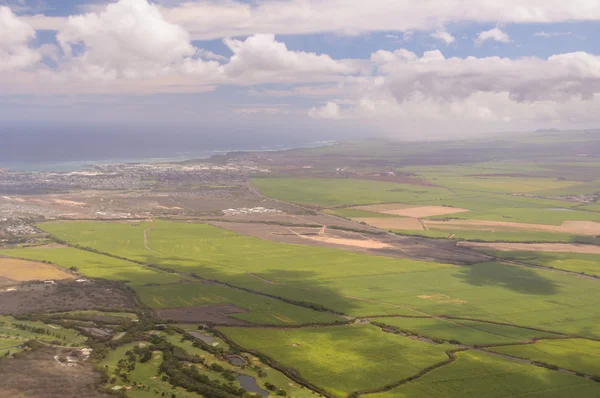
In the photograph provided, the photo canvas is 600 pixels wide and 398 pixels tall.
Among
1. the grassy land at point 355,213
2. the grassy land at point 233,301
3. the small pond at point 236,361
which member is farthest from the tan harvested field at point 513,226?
the small pond at point 236,361

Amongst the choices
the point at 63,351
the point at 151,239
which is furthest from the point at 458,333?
the point at 151,239

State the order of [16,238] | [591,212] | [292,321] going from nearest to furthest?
[292,321], [16,238], [591,212]

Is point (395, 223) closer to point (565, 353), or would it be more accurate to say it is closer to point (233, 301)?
point (233, 301)

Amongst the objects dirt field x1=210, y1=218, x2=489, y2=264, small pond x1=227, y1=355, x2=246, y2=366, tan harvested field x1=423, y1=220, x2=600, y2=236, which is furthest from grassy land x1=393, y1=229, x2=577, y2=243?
small pond x1=227, y1=355, x2=246, y2=366

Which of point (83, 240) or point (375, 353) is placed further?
point (83, 240)

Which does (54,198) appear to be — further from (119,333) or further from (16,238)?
(119,333)

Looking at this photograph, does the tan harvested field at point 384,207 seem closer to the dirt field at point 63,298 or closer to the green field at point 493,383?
the dirt field at point 63,298
